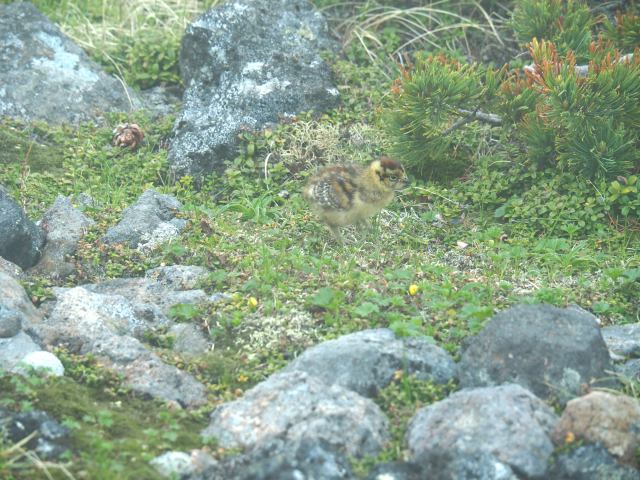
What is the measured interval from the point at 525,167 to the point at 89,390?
490 cm

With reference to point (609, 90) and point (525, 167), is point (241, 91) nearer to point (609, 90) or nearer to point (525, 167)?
point (525, 167)

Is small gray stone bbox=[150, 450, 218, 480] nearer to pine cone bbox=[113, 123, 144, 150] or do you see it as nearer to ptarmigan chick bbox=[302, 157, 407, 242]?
ptarmigan chick bbox=[302, 157, 407, 242]

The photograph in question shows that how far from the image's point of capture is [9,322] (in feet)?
18.9

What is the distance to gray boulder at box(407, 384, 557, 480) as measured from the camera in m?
4.58

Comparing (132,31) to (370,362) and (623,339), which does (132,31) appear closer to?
(370,362)

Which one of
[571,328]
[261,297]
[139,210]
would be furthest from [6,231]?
[571,328]

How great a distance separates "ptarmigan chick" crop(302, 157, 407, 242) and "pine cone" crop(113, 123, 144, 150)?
98.3 inches

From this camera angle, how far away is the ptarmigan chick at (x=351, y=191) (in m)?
7.75

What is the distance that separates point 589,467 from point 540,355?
0.87 m

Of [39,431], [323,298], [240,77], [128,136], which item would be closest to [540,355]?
[323,298]

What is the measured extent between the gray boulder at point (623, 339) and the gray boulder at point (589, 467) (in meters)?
1.34

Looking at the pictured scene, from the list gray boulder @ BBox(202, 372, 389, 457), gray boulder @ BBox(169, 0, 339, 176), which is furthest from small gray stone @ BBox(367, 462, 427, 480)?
gray boulder @ BBox(169, 0, 339, 176)

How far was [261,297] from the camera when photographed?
656cm

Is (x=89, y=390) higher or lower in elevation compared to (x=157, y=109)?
higher
